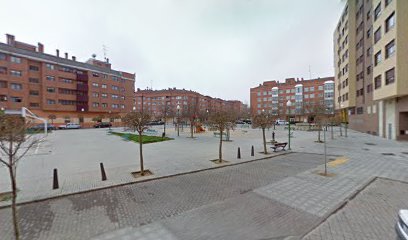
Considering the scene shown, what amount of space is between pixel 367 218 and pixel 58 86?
60.6 metres

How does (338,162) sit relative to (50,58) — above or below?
below

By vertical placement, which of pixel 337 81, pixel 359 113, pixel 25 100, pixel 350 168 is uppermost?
pixel 337 81

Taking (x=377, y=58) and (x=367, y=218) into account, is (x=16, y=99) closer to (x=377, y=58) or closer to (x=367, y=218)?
(x=367, y=218)

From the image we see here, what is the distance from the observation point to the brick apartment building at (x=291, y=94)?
72938 mm

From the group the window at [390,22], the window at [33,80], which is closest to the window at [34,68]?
the window at [33,80]

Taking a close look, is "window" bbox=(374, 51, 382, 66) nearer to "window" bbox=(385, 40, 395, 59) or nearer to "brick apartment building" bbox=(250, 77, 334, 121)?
"window" bbox=(385, 40, 395, 59)

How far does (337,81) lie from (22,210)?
54895 millimetres

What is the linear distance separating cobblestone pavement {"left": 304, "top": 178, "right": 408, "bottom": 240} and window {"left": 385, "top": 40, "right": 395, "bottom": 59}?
63.9 ft

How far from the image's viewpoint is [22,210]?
524 centimetres

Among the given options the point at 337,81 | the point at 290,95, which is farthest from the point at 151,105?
the point at 337,81

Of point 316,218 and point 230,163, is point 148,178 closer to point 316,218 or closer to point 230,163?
point 230,163

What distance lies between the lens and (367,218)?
461cm

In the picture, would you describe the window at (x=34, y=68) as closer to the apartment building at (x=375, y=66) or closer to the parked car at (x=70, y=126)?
the parked car at (x=70, y=126)

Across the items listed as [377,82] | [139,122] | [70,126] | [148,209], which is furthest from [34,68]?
[377,82]
